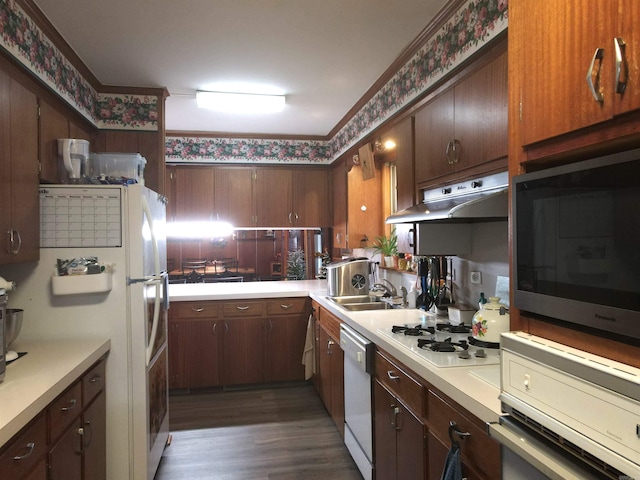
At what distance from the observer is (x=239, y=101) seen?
346 cm

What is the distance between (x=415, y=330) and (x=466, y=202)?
69cm

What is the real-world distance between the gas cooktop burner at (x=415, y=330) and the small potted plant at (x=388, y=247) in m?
1.14

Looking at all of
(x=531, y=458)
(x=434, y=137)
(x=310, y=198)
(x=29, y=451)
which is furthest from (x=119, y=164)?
(x=531, y=458)

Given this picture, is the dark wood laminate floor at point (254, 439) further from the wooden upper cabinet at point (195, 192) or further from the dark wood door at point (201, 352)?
the wooden upper cabinet at point (195, 192)


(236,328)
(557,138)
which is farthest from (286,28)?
(236,328)

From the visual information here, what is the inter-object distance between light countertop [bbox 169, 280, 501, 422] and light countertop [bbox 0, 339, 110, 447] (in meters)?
1.32

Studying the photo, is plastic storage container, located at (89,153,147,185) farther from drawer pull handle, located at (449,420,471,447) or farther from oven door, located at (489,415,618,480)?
oven door, located at (489,415,618,480)

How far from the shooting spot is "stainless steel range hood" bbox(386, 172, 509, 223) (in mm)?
1749

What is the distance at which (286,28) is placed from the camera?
240cm

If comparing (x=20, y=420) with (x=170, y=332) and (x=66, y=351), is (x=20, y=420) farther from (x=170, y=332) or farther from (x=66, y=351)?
(x=170, y=332)

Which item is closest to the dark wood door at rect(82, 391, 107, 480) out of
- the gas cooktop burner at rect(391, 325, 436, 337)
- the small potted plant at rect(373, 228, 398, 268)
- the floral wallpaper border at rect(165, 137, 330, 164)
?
the gas cooktop burner at rect(391, 325, 436, 337)

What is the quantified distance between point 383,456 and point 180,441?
1598 millimetres

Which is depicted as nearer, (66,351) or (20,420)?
(20,420)

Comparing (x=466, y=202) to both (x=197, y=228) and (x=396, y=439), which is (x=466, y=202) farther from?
(x=197, y=228)
